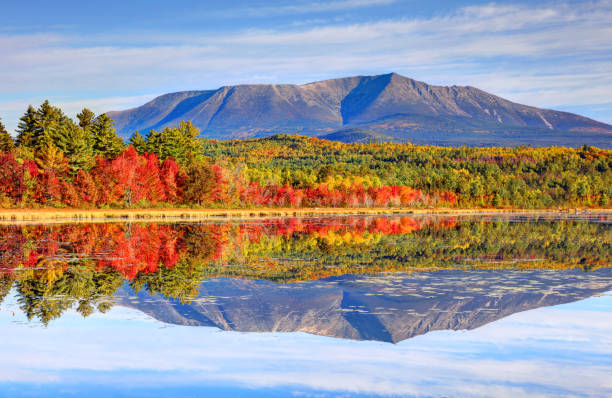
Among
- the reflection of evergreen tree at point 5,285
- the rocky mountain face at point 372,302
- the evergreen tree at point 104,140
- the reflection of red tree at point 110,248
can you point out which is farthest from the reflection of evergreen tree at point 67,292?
the evergreen tree at point 104,140

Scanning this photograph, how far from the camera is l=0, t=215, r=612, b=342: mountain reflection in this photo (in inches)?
712

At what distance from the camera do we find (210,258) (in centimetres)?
3122

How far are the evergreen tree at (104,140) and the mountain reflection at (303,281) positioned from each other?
187ft

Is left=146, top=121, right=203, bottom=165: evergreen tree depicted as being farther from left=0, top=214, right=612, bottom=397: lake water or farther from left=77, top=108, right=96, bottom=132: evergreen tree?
left=0, top=214, right=612, bottom=397: lake water

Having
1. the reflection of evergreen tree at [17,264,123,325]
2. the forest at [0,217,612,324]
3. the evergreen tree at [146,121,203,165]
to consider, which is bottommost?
the forest at [0,217,612,324]

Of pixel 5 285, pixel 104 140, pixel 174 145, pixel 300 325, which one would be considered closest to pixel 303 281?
pixel 300 325

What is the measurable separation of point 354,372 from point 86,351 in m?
6.13

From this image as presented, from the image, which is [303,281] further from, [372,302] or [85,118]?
[85,118]

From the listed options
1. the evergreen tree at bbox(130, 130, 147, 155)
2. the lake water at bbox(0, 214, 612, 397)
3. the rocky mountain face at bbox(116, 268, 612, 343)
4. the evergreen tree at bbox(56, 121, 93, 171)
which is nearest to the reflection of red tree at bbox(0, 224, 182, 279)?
the lake water at bbox(0, 214, 612, 397)

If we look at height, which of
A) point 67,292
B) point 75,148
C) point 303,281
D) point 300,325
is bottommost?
point 303,281

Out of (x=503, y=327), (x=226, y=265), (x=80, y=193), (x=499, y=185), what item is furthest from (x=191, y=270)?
(x=499, y=185)

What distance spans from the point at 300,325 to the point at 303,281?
7.50 meters

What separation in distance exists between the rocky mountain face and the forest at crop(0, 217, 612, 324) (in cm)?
132

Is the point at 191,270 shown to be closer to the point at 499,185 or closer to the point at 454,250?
the point at 454,250
